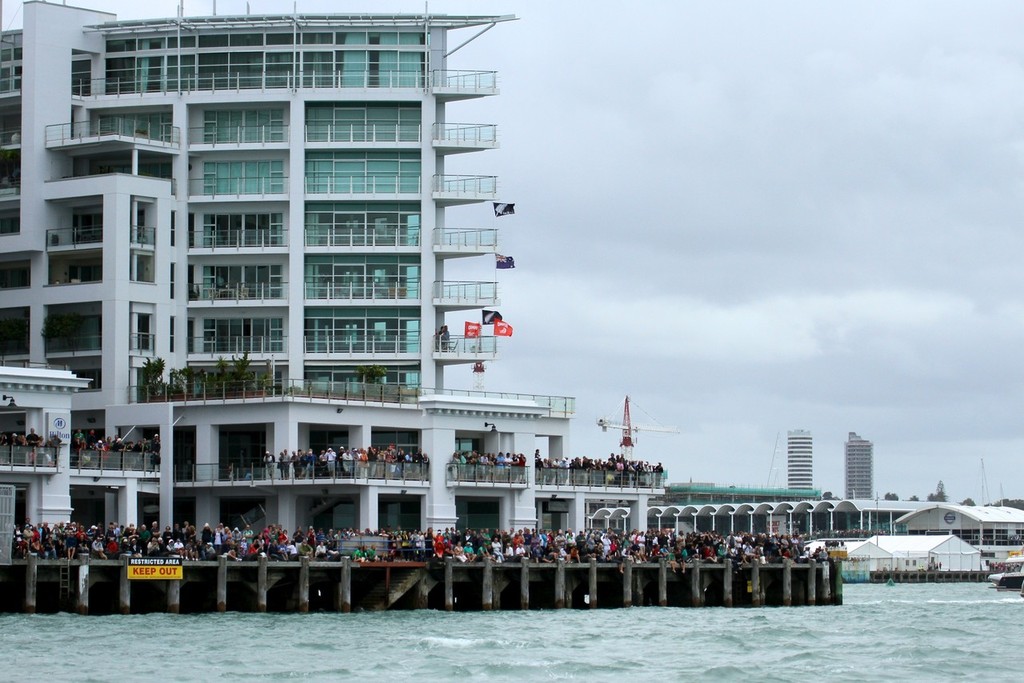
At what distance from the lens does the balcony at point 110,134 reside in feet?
309

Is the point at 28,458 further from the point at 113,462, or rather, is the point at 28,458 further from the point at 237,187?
the point at 237,187

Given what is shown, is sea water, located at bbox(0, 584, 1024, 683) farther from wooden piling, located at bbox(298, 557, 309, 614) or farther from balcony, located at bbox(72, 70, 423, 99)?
balcony, located at bbox(72, 70, 423, 99)

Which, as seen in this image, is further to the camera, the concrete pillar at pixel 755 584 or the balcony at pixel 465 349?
the balcony at pixel 465 349

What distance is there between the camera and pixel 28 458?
77.9 meters

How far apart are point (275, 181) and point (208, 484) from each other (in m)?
16.7

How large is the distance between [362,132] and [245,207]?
6.57m

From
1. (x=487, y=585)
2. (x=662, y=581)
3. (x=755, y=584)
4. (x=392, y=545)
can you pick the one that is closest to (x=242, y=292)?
(x=392, y=545)

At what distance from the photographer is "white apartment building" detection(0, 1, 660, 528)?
9375 centimetres

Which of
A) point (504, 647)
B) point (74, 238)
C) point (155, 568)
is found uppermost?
point (74, 238)

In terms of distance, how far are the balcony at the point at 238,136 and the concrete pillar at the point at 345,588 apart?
31.6m

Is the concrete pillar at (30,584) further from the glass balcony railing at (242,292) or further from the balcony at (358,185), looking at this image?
the balcony at (358,185)

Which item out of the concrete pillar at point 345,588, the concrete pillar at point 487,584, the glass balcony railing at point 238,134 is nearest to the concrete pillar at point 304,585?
the concrete pillar at point 345,588

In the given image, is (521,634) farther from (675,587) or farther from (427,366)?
(427,366)

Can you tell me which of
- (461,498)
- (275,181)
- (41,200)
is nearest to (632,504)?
(461,498)
